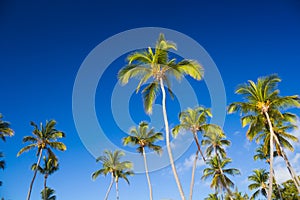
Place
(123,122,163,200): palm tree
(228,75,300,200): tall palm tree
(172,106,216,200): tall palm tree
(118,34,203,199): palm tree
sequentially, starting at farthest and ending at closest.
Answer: (123,122,163,200): palm tree < (172,106,216,200): tall palm tree < (228,75,300,200): tall palm tree < (118,34,203,199): palm tree

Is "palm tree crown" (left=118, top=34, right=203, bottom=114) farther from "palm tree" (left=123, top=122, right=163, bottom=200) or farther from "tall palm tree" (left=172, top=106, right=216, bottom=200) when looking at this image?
"palm tree" (left=123, top=122, right=163, bottom=200)

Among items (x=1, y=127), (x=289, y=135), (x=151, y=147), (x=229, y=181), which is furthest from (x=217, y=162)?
(x=1, y=127)

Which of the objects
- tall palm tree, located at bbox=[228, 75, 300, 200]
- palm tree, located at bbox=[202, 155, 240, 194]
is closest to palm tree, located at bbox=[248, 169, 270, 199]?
palm tree, located at bbox=[202, 155, 240, 194]

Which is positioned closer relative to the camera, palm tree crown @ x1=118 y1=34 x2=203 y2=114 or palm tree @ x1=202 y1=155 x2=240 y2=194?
palm tree crown @ x1=118 y1=34 x2=203 y2=114

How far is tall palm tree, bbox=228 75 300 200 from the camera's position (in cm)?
2495

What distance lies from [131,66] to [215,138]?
962 inches

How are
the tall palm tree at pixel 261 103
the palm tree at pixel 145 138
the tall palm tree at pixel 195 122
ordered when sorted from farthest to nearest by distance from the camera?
1. the palm tree at pixel 145 138
2. the tall palm tree at pixel 195 122
3. the tall palm tree at pixel 261 103

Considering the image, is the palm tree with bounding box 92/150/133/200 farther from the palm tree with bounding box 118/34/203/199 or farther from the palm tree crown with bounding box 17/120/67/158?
the palm tree with bounding box 118/34/203/199

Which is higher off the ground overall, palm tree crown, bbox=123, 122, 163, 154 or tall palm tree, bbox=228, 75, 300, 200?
palm tree crown, bbox=123, 122, 163, 154

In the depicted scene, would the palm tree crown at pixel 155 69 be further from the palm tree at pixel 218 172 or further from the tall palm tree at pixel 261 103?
the palm tree at pixel 218 172

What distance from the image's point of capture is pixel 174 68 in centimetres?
2002

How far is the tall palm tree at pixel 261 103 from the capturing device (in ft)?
81.9

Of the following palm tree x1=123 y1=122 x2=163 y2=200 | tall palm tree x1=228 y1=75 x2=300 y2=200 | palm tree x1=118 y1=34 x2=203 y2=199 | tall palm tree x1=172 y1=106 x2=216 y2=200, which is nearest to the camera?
palm tree x1=118 y1=34 x2=203 y2=199

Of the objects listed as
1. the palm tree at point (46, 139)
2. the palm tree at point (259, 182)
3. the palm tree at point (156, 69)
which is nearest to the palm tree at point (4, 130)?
the palm tree at point (46, 139)
